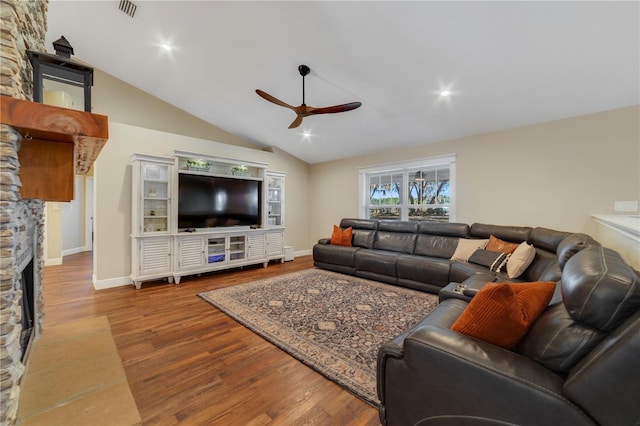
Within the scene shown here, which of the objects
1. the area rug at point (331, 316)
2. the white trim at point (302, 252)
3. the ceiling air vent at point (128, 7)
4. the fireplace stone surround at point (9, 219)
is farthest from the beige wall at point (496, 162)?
the fireplace stone surround at point (9, 219)

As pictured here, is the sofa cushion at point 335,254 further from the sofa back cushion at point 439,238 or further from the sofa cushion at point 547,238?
the sofa cushion at point 547,238

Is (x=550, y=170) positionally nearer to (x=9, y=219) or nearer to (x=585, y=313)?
(x=585, y=313)

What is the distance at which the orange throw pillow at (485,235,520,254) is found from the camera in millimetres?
3302

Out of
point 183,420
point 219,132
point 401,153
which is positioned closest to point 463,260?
point 401,153

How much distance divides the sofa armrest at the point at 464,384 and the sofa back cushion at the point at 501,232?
298 centimetres

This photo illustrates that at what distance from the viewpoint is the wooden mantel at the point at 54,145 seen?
3.81 ft

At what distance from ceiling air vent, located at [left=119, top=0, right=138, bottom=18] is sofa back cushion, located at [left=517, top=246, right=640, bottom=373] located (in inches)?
178

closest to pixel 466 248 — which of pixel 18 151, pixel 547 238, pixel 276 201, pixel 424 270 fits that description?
pixel 424 270

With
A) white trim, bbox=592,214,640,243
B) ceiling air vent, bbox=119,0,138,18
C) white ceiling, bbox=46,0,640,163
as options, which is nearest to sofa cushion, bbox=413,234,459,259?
white trim, bbox=592,214,640,243

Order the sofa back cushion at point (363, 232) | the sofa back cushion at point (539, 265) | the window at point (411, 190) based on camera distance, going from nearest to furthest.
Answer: the sofa back cushion at point (539, 265) < the window at point (411, 190) < the sofa back cushion at point (363, 232)

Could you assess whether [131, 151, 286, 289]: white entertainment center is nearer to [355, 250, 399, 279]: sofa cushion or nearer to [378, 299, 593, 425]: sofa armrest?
[355, 250, 399, 279]: sofa cushion

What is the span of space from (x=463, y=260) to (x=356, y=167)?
2999 millimetres

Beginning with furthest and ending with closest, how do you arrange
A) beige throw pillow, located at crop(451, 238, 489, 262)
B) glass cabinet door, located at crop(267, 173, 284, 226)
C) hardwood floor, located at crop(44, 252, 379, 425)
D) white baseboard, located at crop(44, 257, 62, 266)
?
1. glass cabinet door, located at crop(267, 173, 284, 226)
2. white baseboard, located at crop(44, 257, 62, 266)
3. beige throw pillow, located at crop(451, 238, 489, 262)
4. hardwood floor, located at crop(44, 252, 379, 425)

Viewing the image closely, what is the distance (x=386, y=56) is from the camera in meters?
2.88
